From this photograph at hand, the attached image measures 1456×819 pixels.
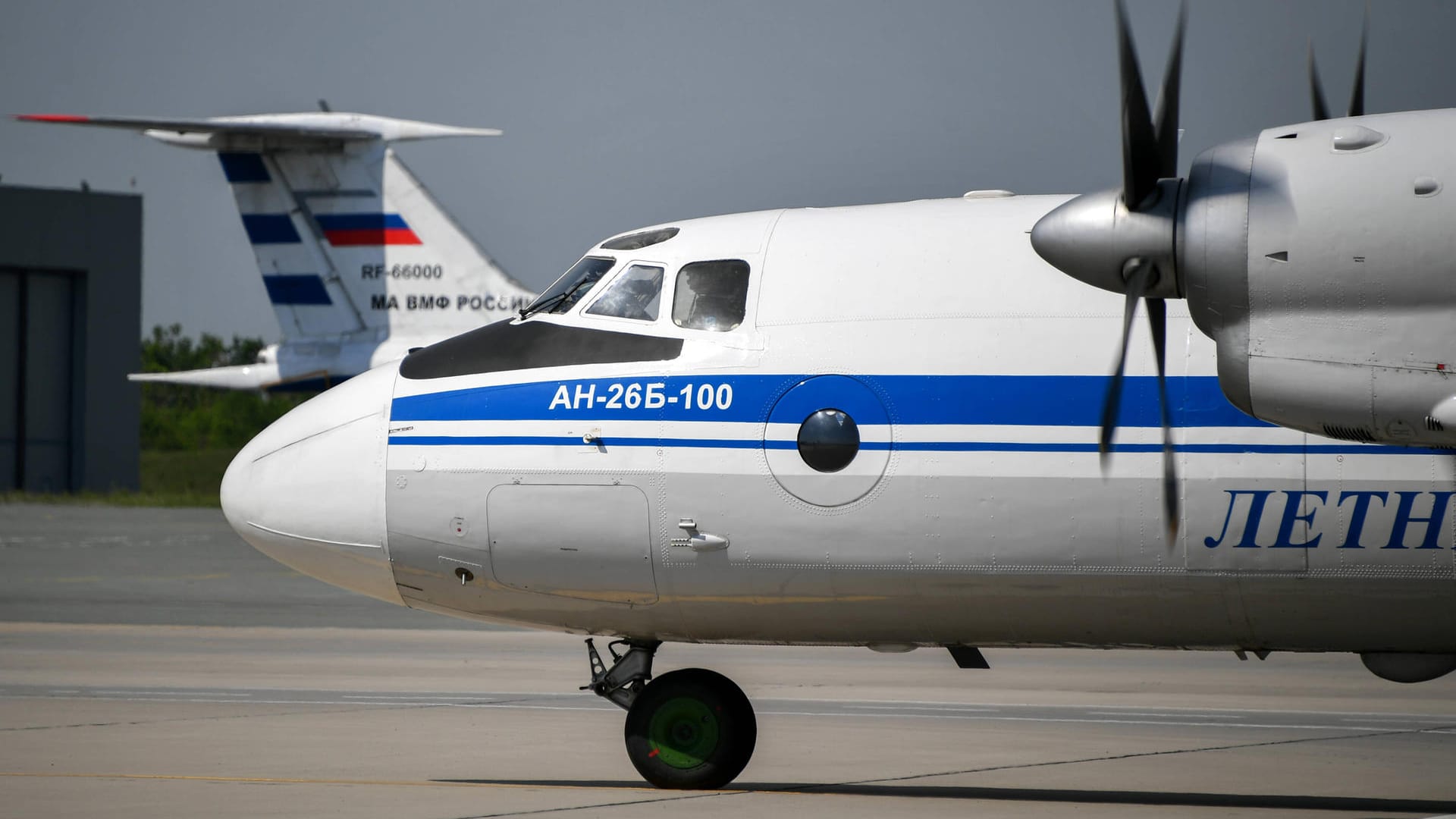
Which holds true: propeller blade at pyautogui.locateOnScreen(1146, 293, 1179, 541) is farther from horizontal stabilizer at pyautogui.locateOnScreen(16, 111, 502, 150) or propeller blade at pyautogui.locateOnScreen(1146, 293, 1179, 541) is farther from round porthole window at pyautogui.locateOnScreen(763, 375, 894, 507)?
horizontal stabilizer at pyautogui.locateOnScreen(16, 111, 502, 150)

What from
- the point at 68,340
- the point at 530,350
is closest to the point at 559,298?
the point at 530,350

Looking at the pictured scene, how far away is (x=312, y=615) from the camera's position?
90.8 feet

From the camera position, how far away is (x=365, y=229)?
1464 inches

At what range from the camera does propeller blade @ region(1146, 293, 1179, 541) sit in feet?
33.1

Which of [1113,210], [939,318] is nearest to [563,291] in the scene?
[939,318]

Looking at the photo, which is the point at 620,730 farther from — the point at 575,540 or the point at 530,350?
the point at 530,350

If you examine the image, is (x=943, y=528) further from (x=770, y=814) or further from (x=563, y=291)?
(x=563, y=291)

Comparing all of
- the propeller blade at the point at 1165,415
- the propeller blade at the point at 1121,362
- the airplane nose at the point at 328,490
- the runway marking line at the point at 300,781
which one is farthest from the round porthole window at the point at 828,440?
the airplane nose at the point at 328,490

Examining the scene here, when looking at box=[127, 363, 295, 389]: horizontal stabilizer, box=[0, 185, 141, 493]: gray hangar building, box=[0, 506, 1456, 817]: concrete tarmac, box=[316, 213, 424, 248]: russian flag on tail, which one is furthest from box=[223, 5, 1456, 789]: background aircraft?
box=[0, 185, 141, 493]: gray hangar building

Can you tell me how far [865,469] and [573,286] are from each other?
2469mm

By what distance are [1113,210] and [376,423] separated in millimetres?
5070

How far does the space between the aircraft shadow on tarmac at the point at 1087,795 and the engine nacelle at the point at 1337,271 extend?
11.1 feet

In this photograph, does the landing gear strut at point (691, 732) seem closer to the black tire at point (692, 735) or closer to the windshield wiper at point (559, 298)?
the black tire at point (692, 735)

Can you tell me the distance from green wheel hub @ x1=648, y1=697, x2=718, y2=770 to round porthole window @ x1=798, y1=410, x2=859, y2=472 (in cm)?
180
